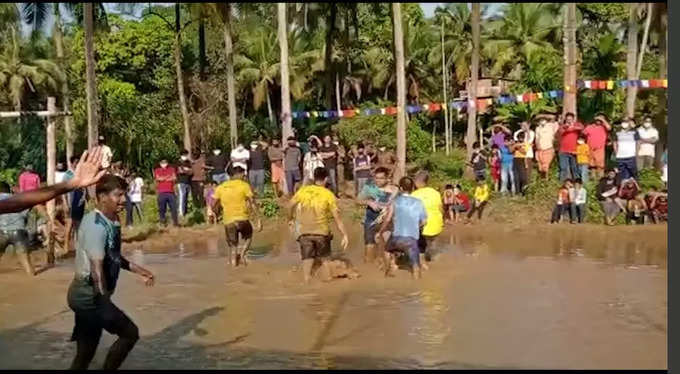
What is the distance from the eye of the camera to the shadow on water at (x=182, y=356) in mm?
8438

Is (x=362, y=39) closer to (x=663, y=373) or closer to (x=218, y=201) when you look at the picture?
(x=218, y=201)

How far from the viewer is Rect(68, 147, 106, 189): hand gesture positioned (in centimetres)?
500

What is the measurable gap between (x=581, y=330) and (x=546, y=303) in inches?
61.9

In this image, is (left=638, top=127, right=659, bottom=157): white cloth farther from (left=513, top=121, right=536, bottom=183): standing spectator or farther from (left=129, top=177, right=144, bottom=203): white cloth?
(left=129, top=177, right=144, bottom=203): white cloth

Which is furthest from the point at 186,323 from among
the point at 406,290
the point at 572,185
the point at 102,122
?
the point at 102,122

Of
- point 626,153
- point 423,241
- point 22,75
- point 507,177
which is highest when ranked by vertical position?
point 22,75

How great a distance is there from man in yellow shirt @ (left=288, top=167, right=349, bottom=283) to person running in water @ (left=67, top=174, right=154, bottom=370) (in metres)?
5.21

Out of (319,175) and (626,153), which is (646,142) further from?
(319,175)

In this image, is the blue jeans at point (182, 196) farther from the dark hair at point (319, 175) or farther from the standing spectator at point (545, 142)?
the dark hair at point (319, 175)

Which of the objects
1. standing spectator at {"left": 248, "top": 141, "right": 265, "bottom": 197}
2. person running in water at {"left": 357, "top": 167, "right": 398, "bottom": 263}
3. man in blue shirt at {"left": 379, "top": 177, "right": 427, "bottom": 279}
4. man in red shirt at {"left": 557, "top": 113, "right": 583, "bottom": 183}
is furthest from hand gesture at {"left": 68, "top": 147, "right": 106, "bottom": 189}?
standing spectator at {"left": 248, "top": 141, "right": 265, "bottom": 197}

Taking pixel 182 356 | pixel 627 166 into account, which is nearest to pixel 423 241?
pixel 182 356

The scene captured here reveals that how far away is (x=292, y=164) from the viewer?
22.5 metres

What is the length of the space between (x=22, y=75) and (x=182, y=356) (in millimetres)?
33114

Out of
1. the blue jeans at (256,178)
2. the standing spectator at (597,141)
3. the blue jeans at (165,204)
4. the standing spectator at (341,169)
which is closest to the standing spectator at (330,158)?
the standing spectator at (341,169)
